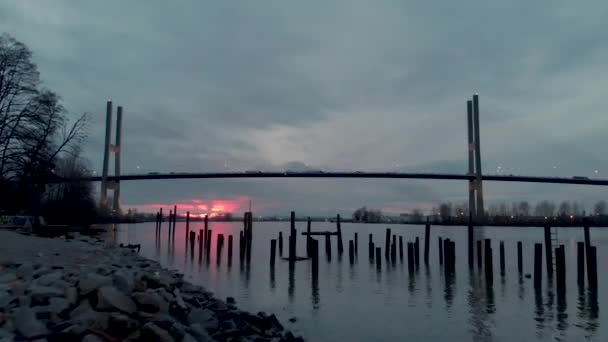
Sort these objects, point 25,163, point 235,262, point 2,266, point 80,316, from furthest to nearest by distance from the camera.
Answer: point 235,262 < point 25,163 < point 2,266 < point 80,316

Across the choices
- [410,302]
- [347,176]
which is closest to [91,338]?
[410,302]

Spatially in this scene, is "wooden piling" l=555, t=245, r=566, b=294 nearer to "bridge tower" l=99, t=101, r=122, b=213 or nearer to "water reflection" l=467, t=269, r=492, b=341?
"water reflection" l=467, t=269, r=492, b=341

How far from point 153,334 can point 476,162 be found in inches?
1851

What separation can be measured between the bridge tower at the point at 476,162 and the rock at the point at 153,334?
4046 centimetres

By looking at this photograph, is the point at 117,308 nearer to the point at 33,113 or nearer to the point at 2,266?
the point at 2,266

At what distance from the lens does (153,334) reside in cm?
422

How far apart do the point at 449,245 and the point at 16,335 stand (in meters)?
14.9

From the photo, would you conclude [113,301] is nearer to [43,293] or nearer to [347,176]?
[43,293]

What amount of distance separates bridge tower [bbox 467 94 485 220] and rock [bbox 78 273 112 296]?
39.8 m

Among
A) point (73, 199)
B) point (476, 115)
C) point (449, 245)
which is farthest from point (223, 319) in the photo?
point (476, 115)

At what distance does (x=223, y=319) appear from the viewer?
6.72 m

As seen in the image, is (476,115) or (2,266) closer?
(2,266)

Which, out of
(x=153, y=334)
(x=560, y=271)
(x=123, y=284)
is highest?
(x=123, y=284)

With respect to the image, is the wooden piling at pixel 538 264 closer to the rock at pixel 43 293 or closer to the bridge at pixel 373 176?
the rock at pixel 43 293
